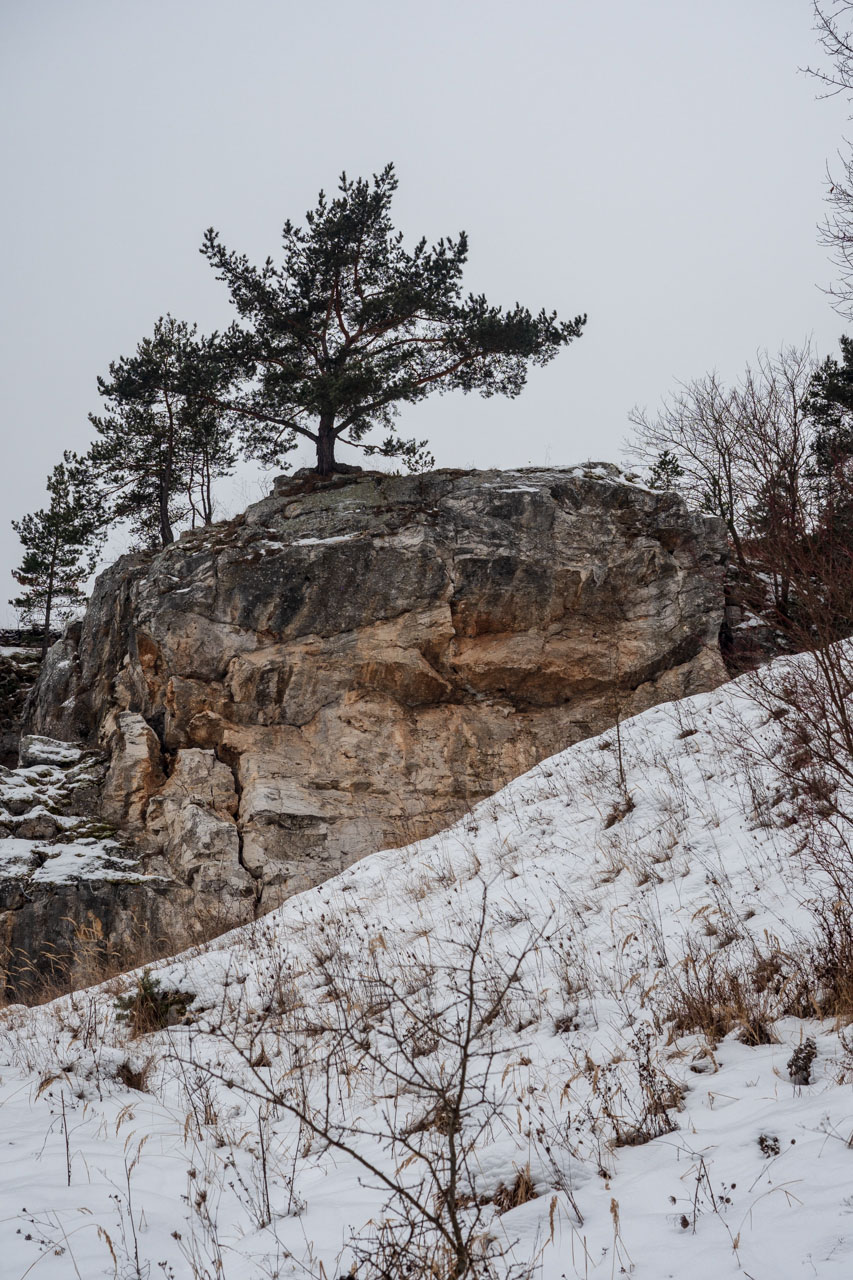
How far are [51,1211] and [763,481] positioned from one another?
588cm

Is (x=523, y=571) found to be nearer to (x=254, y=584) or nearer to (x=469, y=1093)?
(x=254, y=584)

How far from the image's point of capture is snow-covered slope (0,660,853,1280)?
8.71 feet

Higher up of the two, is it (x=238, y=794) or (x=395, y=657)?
(x=395, y=657)

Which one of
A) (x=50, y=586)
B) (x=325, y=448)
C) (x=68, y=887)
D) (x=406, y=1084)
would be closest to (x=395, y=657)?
(x=325, y=448)

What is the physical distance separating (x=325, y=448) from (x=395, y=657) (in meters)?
6.22

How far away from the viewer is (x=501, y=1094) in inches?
156

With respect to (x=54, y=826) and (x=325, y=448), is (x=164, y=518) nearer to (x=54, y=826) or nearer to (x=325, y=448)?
(x=325, y=448)

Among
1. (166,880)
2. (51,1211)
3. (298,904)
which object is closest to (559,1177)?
(51,1211)

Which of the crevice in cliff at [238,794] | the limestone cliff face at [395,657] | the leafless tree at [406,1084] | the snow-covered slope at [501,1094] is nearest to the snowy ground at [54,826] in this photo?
the limestone cliff face at [395,657]

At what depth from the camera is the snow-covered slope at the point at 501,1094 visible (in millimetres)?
2654

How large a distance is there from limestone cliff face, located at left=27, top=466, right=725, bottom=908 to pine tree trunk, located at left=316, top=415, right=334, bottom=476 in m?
2.54

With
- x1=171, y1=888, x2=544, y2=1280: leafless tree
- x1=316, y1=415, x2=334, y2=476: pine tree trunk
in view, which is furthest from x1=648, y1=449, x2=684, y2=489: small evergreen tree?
x1=171, y1=888, x2=544, y2=1280: leafless tree

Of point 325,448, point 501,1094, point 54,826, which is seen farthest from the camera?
point 325,448

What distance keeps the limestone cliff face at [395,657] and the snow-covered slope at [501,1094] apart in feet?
25.0
